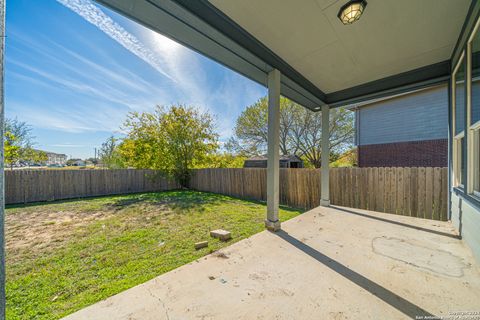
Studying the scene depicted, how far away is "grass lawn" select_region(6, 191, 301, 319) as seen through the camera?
1.72 meters

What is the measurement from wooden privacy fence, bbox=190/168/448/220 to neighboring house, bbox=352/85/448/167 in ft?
18.0

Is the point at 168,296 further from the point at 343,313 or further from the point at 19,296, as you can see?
the point at 19,296

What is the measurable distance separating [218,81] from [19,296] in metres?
8.50

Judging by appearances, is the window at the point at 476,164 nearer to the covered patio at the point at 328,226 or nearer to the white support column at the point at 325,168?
the covered patio at the point at 328,226

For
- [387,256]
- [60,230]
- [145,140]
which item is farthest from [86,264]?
[145,140]

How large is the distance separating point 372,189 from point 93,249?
6.15 meters

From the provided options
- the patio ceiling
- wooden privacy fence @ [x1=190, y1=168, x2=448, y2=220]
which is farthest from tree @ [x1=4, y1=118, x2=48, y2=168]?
wooden privacy fence @ [x1=190, y1=168, x2=448, y2=220]

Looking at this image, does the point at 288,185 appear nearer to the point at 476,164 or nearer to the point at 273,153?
the point at 273,153

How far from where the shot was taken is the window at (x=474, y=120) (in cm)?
208

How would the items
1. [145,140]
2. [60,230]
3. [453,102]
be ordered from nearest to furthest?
[453,102], [60,230], [145,140]

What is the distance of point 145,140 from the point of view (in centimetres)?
926

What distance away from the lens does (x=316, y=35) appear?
2.35m

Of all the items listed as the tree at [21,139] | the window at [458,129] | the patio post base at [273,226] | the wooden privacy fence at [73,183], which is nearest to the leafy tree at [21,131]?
the tree at [21,139]

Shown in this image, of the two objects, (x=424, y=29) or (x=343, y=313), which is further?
(x=424, y=29)
